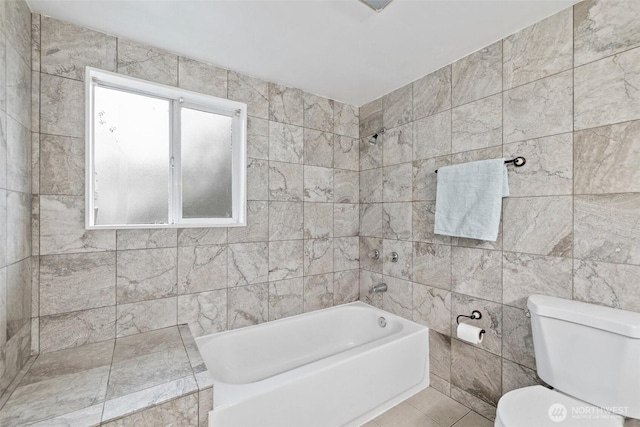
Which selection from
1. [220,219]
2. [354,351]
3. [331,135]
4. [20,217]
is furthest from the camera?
[331,135]

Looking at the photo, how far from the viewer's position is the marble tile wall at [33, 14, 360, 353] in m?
1.54

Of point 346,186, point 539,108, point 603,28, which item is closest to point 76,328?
point 346,186

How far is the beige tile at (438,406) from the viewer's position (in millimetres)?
1782

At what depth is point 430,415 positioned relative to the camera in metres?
1.81

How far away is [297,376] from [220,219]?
1.23 m

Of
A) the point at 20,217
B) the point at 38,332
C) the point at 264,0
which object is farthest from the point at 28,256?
the point at 264,0

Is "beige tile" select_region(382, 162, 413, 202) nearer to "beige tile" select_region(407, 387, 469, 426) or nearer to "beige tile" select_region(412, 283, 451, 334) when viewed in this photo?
"beige tile" select_region(412, 283, 451, 334)

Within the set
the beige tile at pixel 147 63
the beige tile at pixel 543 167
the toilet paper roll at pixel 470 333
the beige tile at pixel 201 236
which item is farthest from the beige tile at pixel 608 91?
the beige tile at pixel 147 63

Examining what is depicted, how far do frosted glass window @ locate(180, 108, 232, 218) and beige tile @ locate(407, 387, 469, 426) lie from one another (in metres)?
1.93

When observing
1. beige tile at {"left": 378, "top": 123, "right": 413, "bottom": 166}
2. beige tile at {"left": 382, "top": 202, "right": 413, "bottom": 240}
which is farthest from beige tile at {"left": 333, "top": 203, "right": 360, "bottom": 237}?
beige tile at {"left": 378, "top": 123, "right": 413, "bottom": 166}

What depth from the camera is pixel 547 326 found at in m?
1.34

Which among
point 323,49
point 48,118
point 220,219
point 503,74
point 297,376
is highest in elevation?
point 323,49

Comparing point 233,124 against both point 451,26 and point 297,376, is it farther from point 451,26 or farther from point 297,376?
point 297,376

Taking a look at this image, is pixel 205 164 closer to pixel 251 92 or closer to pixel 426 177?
pixel 251 92
